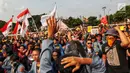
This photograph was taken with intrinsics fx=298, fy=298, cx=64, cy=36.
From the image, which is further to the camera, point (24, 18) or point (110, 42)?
point (24, 18)

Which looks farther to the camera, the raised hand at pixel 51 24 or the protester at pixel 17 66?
the protester at pixel 17 66

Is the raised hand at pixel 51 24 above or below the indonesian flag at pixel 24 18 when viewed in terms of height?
above

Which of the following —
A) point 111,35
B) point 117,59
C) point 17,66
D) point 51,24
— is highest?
point 51,24

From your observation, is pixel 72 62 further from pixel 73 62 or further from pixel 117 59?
pixel 117 59

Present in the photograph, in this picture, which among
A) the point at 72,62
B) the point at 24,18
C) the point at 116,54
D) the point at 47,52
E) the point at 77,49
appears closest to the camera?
the point at 72,62

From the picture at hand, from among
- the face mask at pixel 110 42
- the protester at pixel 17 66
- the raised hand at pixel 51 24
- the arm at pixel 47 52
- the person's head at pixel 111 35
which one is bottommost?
the protester at pixel 17 66

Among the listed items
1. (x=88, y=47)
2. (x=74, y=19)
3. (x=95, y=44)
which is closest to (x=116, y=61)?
(x=88, y=47)

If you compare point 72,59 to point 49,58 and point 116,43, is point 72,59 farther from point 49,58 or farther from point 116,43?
point 116,43

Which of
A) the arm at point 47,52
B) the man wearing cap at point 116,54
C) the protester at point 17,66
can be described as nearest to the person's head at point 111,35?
the man wearing cap at point 116,54

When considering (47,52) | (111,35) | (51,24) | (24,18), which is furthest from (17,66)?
(24,18)

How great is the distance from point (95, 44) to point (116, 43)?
4938mm

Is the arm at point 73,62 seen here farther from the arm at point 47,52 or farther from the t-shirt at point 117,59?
the t-shirt at point 117,59

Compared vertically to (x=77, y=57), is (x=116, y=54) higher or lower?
lower

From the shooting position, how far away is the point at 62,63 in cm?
235
